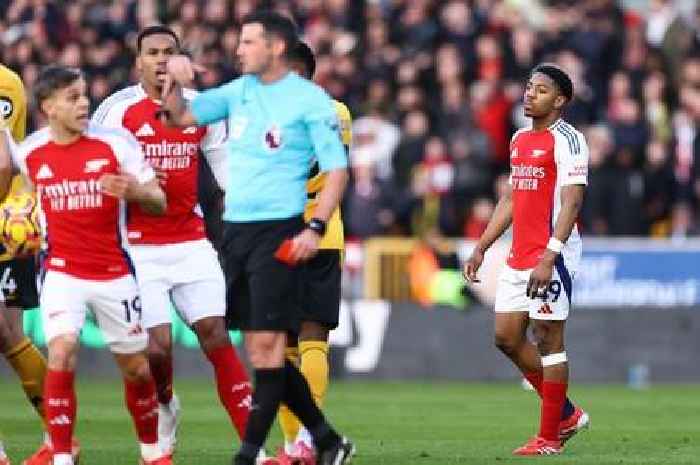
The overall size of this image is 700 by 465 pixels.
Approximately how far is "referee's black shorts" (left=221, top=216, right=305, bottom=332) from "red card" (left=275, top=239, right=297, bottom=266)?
0.06m

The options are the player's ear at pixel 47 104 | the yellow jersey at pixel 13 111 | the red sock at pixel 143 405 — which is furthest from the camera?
the yellow jersey at pixel 13 111

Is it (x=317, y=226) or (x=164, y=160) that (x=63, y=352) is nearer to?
(x=317, y=226)

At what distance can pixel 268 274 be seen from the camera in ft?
36.8

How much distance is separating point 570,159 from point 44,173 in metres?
3.68

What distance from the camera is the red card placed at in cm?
1100

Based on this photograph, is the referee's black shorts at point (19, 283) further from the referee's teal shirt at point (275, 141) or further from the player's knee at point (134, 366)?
the referee's teal shirt at point (275, 141)

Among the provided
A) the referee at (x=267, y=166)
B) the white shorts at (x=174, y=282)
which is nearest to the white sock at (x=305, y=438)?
the white shorts at (x=174, y=282)

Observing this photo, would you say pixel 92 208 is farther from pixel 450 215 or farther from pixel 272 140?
pixel 450 215

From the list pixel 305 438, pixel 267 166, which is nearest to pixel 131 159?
pixel 267 166

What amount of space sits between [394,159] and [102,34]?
13.8 feet

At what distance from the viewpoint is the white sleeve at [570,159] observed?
44.0 ft

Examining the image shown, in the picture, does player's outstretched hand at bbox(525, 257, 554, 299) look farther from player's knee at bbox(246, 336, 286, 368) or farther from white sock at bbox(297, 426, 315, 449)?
player's knee at bbox(246, 336, 286, 368)

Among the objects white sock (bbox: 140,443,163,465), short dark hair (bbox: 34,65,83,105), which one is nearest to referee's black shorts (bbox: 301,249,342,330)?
white sock (bbox: 140,443,163,465)

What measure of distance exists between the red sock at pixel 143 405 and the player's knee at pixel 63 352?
0.41 meters
